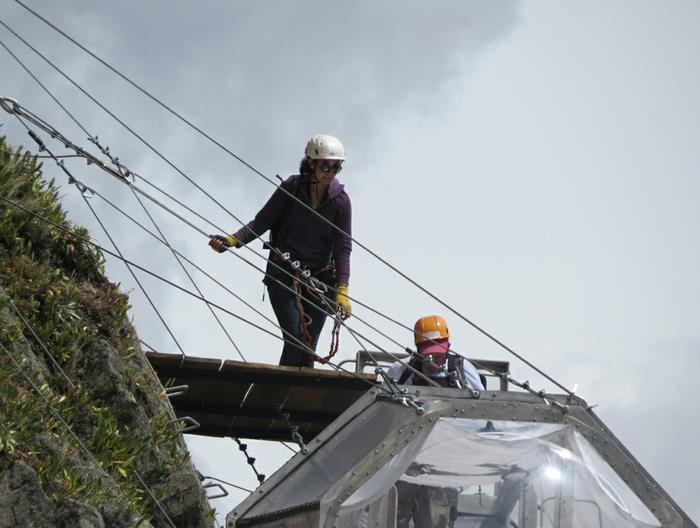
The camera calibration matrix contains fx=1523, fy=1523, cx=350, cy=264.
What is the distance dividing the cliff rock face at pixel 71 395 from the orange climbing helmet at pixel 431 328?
2089mm

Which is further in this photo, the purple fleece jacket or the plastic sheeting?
the purple fleece jacket

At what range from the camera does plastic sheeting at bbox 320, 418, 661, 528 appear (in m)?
8.68

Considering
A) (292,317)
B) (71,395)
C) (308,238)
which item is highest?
(308,238)

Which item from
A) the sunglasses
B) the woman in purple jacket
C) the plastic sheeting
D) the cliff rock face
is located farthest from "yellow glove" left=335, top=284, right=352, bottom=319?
the plastic sheeting

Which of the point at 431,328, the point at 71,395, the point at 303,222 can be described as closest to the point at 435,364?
the point at 431,328

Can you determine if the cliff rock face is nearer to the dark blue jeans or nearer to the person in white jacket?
the dark blue jeans

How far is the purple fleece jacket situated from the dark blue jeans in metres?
0.28

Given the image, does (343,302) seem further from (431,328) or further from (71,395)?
(71,395)

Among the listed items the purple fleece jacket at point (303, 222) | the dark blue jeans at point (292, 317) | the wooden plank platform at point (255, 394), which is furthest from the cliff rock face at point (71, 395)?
the purple fleece jacket at point (303, 222)

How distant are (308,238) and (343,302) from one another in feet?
1.98

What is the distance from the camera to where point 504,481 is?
29.1ft

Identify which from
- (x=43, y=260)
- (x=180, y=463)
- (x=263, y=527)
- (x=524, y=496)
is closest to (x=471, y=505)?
(x=524, y=496)

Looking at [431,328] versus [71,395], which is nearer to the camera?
[71,395]

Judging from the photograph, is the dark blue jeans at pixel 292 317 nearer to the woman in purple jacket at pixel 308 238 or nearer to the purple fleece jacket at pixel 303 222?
the woman in purple jacket at pixel 308 238
